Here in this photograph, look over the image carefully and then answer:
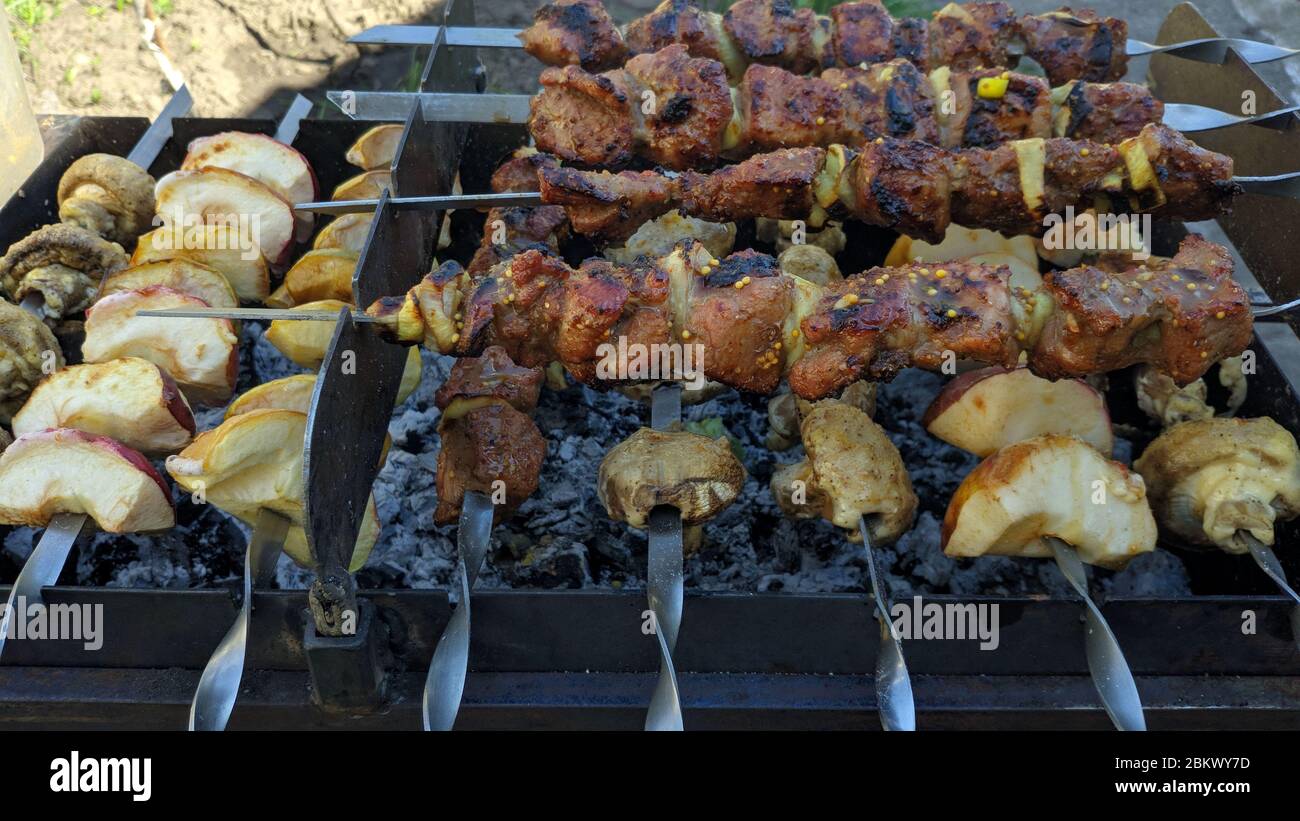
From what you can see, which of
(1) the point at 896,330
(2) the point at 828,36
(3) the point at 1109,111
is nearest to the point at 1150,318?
(1) the point at 896,330

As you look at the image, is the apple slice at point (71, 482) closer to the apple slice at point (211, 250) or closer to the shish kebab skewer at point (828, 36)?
the apple slice at point (211, 250)

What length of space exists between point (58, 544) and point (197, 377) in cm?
70

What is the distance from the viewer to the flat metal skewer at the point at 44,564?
239 centimetres

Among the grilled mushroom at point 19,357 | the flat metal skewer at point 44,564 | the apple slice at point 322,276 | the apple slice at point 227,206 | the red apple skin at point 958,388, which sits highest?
the apple slice at point 227,206

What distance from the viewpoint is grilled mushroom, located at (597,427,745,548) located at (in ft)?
8.63

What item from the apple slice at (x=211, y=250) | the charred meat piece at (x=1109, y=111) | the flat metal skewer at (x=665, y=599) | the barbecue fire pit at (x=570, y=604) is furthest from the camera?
the apple slice at (x=211, y=250)

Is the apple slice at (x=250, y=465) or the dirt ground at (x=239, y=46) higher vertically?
the dirt ground at (x=239, y=46)

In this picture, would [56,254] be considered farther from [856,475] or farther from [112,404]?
[856,475]

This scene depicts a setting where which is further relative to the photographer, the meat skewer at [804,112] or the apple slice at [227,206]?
the apple slice at [227,206]

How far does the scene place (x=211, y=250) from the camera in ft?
11.1

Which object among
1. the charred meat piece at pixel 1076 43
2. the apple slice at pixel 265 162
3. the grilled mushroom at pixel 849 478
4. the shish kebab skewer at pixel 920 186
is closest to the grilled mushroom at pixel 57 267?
the apple slice at pixel 265 162

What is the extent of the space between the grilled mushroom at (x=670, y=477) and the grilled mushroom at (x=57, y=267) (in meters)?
2.03

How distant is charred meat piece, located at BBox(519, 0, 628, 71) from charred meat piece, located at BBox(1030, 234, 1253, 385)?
1.76 metres

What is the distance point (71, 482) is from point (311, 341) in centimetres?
83
